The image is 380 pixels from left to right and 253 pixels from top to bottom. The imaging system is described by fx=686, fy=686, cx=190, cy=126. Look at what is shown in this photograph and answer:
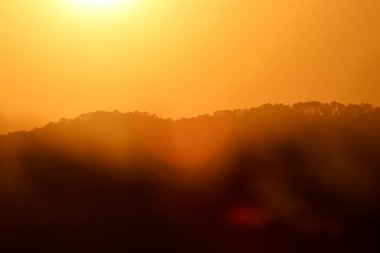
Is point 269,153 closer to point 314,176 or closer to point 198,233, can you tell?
point 314,176

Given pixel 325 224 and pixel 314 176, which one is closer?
pixel 325 224

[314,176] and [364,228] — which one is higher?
[314,176]

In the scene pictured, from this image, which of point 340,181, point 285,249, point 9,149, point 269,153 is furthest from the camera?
point 9,149

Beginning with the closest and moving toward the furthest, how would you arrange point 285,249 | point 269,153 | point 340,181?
1. point 285,249
2. point 340,181
3. point 269,153

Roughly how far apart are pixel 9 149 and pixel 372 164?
14344mm

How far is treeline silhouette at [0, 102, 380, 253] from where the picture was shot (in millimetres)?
21438

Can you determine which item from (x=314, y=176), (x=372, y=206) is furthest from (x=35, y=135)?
(x=372, y=206)

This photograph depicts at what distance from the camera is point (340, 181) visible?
22.6 m

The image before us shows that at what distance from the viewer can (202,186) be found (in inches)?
928

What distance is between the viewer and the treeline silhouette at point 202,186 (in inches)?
844

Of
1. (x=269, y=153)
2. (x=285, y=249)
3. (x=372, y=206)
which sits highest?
(x=269, y=153)

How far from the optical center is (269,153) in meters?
24.2

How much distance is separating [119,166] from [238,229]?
234 inches

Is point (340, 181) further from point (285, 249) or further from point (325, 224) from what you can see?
point (285, 249)
